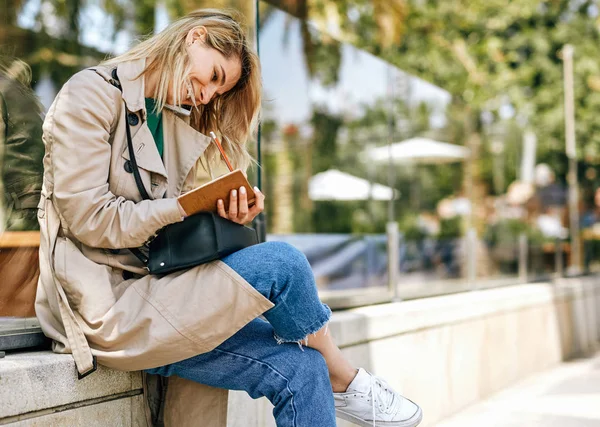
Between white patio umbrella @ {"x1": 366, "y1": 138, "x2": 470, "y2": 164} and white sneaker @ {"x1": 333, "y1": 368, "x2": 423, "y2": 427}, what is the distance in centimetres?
330

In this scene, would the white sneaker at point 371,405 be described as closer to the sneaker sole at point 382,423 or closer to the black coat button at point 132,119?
the sneaker sole at point 382,423

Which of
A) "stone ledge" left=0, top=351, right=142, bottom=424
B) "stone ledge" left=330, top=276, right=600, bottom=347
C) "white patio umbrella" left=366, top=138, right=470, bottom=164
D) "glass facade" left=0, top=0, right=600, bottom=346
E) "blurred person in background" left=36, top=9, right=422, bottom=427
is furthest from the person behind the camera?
"white patio umbrella" left=366, top=138, right=470, bottom=164

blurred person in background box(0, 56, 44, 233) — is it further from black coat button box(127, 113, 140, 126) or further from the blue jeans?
the blue jeans

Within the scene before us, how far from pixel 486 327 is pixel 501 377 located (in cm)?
48

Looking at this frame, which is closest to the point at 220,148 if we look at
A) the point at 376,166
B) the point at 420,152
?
the point at 376,166

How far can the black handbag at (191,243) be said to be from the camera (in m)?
2.28

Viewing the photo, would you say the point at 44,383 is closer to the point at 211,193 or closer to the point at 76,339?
the point at 76,339

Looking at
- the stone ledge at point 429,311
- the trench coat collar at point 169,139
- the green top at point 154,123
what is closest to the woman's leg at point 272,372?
the trench coat collar at point 169,139

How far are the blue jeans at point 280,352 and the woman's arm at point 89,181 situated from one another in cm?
28

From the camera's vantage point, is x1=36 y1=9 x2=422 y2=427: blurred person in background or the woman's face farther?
the woman's face

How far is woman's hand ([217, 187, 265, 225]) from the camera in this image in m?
2.32

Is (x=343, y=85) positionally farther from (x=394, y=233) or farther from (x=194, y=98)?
(x=194, y=98)

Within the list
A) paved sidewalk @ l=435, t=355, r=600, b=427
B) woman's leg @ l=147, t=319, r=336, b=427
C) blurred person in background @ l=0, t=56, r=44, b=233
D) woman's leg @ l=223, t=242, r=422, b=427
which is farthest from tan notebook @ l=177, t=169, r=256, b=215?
paved sidewalk @ l=435, t=355, r=600, b=427

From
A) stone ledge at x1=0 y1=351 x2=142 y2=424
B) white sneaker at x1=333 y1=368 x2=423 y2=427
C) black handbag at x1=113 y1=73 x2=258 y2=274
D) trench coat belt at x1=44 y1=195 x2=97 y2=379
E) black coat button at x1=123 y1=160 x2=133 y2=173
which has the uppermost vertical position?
black coat button at x1=123 y1=160 x2=133 y2=173
